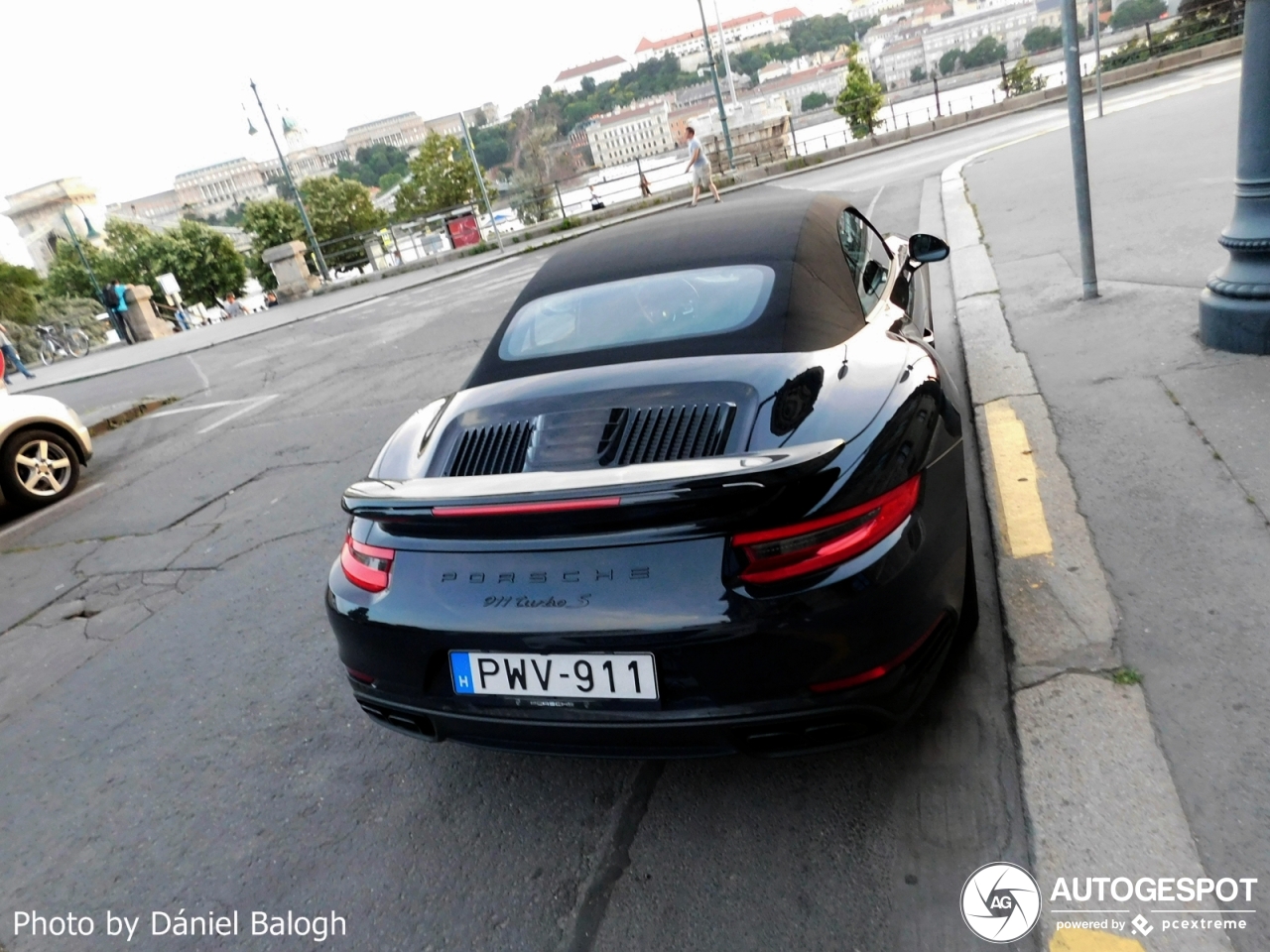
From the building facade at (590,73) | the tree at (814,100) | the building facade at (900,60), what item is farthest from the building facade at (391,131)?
the building facade at (900,60)

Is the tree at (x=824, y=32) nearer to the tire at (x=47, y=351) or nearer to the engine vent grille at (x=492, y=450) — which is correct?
the tire at (x=47, y=351)

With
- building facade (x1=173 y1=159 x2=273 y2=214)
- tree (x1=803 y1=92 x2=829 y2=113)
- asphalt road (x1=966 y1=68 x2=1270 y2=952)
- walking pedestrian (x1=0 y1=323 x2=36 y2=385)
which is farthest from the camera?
building facade (x1=173 y1=159 x2=273 y2=214)

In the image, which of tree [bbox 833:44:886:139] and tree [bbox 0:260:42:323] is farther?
tree [bbox 0:260:42:323]

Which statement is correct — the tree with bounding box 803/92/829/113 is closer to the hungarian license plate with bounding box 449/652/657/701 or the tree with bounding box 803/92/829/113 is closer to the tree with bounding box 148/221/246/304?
the tree with bounding box 148/221/246/304

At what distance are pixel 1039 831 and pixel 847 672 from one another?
23.6 inches

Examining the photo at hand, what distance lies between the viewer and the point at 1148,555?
9.54ft

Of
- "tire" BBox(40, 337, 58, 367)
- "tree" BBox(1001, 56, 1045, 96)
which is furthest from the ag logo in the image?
"tree" BBox(1001, 56, 1045, 96)

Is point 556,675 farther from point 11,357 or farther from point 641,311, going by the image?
point 11,357

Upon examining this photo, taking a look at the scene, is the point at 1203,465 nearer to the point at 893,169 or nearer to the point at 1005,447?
the point at 1005,447

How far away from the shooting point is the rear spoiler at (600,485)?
1.89 meters

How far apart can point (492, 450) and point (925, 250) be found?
254cm

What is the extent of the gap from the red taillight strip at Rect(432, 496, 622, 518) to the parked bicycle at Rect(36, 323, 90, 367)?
30279 millimetres

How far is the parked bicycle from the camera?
89.1 ft

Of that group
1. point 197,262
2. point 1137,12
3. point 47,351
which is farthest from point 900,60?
point 197,262
